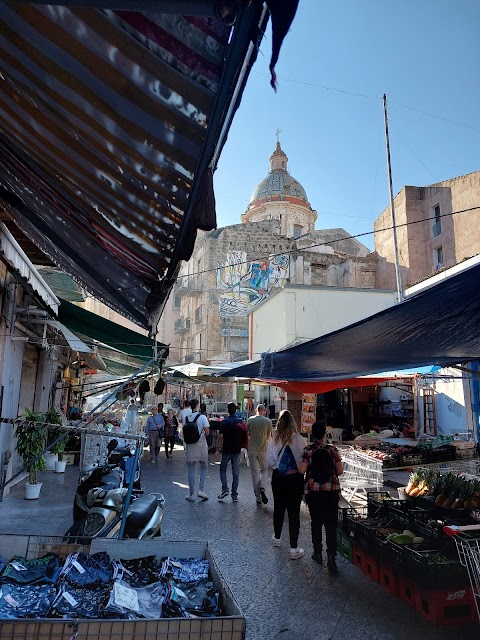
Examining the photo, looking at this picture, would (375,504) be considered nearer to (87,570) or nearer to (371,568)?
(371,568)

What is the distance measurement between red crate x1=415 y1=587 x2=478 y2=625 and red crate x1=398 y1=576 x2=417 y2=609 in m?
0.05

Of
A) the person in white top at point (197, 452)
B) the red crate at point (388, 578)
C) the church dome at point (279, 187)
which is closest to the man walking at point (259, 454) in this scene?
the person in white top at point (197, 452)

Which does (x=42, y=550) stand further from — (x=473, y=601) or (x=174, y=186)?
(x=473, y=601)

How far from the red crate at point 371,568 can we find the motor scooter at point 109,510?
6.94ft

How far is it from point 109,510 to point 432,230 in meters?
24.4

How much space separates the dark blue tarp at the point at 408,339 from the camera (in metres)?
3.82

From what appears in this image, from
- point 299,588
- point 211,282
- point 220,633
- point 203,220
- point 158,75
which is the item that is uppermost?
point 211,282

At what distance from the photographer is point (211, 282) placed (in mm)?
37281

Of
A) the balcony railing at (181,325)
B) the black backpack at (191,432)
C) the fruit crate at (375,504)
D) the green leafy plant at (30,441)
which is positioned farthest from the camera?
the balcony railing at (181,325)

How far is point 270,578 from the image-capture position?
481cm

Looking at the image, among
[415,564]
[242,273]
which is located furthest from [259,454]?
[242,273]

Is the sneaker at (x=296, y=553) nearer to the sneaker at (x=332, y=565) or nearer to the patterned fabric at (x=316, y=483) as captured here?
the sneaker at (x=332, y=565)

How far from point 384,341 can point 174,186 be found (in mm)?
3321

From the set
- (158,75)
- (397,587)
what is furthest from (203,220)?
(397,587)
